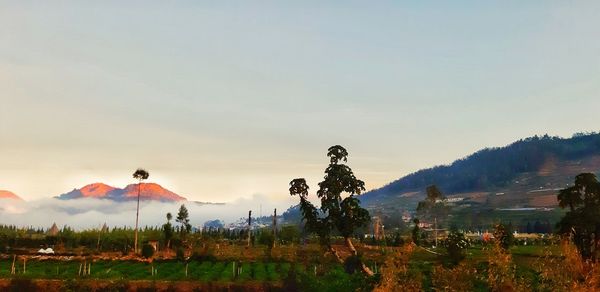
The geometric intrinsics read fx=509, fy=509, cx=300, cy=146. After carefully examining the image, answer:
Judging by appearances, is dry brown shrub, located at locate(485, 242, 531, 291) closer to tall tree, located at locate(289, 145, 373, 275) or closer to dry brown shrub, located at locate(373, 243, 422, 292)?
dry brown shrub, located at locate(373, 243, 422, 292)

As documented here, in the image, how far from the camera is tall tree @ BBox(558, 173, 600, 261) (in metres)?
20.5

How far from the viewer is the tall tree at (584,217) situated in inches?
805

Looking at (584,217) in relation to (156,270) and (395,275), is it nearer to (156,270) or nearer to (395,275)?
(395,275)

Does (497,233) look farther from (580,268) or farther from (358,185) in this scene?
(358,185)

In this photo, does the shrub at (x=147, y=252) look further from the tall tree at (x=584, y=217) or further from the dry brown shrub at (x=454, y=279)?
the dry brown shrub at (x=454, y=279)

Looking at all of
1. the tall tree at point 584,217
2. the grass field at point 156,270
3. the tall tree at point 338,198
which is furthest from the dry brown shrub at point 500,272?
the grass field at point 156,270

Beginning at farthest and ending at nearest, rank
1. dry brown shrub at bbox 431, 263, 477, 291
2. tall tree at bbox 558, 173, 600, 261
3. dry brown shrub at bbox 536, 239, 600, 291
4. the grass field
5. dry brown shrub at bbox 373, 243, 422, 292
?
the grass field
tall tree at bbox 558, 173, 600, 261
dry brown shrub at bbox 373, 243, 422, 292
dry brown shrub at bbox 431, 263, 477, 291
dry brown shrub at bbox 536, 239, 600, 291

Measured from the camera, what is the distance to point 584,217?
851 inches

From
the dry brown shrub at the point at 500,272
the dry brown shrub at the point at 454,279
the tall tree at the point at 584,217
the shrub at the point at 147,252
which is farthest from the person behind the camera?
the shrub at the point at 147,252

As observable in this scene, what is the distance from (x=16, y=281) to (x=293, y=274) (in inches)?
995

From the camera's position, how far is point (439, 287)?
18.2 metres

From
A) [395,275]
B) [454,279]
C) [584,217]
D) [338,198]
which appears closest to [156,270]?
[338,198]

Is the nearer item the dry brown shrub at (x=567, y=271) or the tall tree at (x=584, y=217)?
the dry brown shrub at (x=567, y=271)

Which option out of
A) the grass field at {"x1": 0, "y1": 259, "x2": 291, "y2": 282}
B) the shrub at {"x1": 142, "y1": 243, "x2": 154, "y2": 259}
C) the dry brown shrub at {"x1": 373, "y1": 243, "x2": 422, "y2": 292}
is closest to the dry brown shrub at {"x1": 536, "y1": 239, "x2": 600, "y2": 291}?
the dry brown shrub at {"x1": 373, "y1": 243, "x2": 422, "y2": 292}
